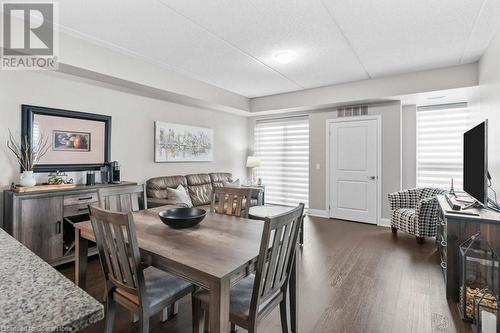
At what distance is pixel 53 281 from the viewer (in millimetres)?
760

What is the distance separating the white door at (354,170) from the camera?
190 inches

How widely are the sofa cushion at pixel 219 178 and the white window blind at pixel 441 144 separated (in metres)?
3.68

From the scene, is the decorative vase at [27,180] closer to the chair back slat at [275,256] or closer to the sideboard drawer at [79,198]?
the sideboard drawer at [79,198]

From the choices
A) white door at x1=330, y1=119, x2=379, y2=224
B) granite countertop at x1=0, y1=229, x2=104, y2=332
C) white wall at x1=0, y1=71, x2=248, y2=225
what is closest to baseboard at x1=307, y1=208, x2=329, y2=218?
white door at x1=330, y1=119, x2=379, y2=224

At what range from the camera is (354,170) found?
5031 millimetres

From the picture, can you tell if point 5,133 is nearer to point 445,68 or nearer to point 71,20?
point 71,20

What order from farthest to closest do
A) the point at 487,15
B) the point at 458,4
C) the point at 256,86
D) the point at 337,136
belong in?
the point at 337,136 < the point at 256,86 < the point at 487,15 < the point at 458,4

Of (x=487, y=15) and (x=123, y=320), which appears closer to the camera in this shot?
(x=123, y=320)

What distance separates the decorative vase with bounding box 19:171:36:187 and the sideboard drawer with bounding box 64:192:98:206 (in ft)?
1.12

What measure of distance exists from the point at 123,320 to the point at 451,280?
109 inches

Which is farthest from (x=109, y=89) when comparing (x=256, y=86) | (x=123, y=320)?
(x=123, y=320)

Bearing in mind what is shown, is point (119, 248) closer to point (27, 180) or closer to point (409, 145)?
point (27, 180)

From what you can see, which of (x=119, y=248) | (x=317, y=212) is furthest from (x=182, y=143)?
(x=119, y=248)

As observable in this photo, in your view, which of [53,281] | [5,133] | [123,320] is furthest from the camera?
[5,133]
